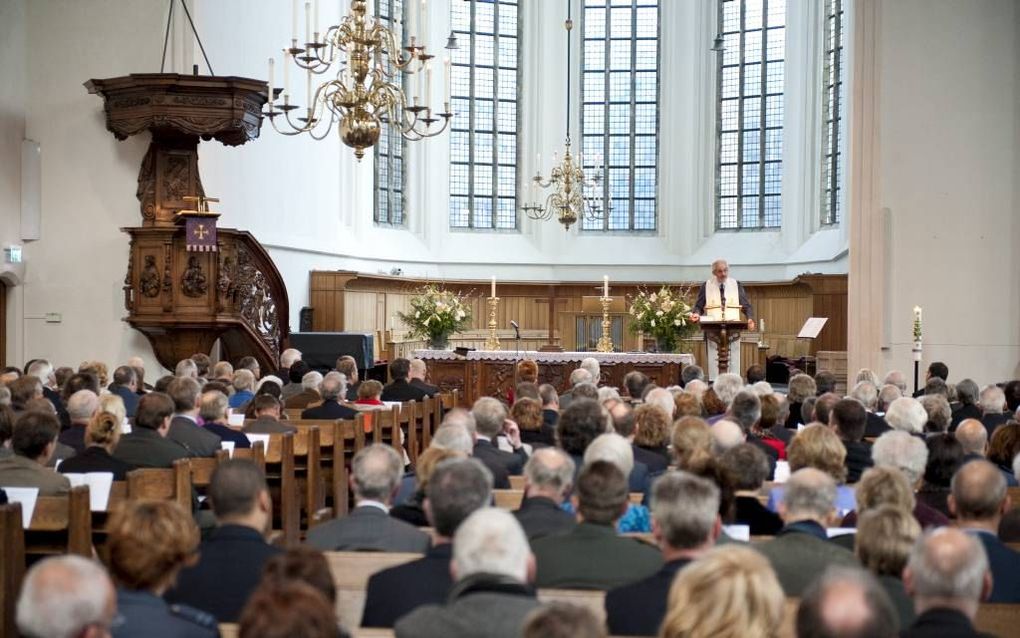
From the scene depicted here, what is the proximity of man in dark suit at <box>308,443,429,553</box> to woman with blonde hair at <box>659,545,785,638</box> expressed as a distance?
2.33 m

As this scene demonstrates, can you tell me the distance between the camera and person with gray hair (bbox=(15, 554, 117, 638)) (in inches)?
117

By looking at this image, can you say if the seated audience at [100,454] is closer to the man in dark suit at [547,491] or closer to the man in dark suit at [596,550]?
the man in dark suit at [547,491]

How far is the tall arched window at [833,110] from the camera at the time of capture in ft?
78.7

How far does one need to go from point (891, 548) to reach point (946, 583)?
62cm

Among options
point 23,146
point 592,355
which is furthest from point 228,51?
point 592,355

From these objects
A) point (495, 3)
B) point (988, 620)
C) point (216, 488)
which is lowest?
→ point (988, 620)

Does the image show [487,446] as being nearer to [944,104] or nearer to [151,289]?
[151,289]

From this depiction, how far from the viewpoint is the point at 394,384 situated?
12906 mm

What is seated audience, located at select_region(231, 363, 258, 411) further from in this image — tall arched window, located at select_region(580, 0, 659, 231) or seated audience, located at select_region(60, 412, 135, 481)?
tall arched window, located at select_region(580, 0, 659, 231)

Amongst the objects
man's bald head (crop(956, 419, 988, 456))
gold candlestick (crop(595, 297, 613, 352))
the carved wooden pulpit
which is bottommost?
man's bald head (crop(956, 419, 988, 456))

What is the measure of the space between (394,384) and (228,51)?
7215 millimetres

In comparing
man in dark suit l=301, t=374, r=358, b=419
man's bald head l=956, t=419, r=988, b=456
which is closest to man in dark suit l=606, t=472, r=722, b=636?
man's bald head l=956, t=419, r=988, b=456

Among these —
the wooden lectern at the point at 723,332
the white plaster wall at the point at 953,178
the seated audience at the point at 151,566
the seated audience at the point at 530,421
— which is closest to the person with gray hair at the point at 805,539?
the seated audience at the point at 151,566

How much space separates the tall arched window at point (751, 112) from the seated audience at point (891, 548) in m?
23.6
